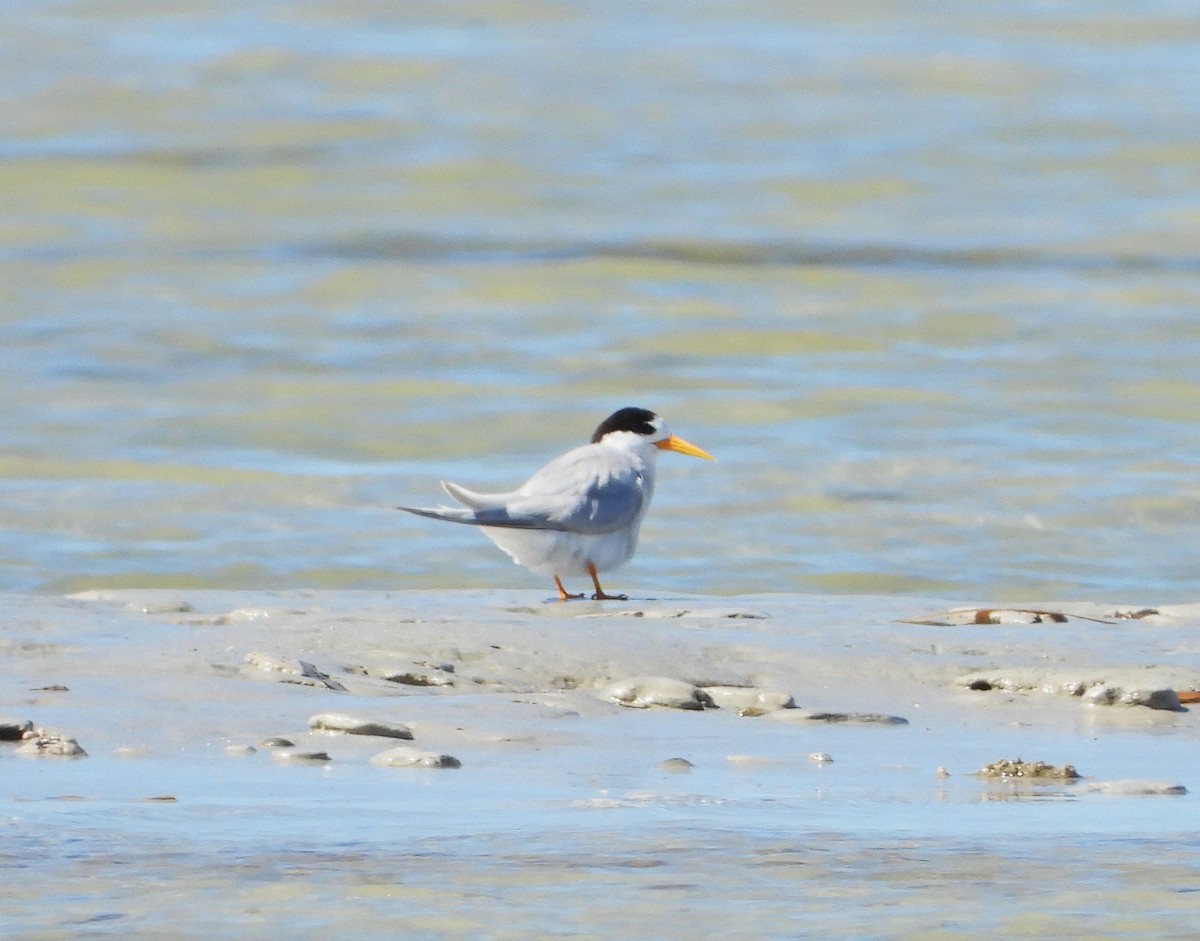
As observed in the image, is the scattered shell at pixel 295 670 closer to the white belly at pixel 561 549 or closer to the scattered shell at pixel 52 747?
the scattered shell at pixel 52 747

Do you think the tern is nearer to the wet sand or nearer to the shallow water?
the shallow water

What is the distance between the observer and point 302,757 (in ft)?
12.3

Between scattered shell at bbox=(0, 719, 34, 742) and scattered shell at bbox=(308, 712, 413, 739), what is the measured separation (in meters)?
0.48

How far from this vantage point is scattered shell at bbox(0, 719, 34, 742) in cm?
380

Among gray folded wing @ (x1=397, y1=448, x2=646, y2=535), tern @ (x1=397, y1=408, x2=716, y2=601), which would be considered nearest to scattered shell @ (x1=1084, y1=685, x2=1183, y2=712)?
tern @ (x1=397, y1=408, x2=716, y2=601)

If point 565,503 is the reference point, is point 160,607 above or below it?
below

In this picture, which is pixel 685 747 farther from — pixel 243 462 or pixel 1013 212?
pixel 1013 212

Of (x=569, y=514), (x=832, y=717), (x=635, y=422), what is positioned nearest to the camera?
(x=832, y=717)

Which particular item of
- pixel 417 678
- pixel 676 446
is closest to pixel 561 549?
pixel 676 446

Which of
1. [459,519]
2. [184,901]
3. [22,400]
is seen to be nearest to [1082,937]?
[184,901]

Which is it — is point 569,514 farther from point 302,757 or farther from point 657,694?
point 302,757

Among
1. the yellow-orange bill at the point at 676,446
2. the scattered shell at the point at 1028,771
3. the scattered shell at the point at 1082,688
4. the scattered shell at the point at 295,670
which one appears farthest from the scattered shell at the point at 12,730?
the yellow-orange bill at the point at 676,446

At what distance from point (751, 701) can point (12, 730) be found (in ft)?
4.68

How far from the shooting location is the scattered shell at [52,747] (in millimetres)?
3717
